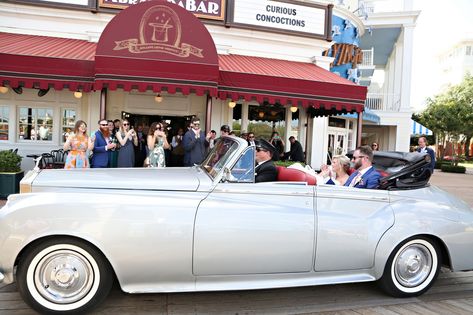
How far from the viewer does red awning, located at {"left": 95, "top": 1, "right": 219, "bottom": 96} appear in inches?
292

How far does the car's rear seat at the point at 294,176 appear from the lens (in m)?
3.55

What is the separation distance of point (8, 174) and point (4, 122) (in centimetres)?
321

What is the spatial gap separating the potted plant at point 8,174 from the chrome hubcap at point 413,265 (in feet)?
24.3

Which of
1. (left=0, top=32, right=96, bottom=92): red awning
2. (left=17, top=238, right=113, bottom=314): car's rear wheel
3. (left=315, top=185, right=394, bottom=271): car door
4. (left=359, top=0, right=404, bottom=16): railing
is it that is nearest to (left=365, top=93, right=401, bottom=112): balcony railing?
(left=359, top=0, right=404, bottom=16): railing

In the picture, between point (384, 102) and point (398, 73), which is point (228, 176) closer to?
point (398, 73)

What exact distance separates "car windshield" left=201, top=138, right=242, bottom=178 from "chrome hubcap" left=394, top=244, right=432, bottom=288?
1.97 metres

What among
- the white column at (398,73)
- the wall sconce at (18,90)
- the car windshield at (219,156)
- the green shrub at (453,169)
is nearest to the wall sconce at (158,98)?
the wall sconce at (18,90)

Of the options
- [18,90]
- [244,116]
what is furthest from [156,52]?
[244,116]

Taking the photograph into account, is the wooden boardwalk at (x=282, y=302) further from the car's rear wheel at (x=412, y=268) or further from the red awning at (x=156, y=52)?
the red awning at (x=156, y=52)

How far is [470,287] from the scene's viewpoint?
13.4ft

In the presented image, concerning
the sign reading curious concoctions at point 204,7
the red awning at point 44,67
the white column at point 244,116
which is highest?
the sign reading curious concoctions at point 204,7

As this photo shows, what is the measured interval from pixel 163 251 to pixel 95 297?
0.67 metres

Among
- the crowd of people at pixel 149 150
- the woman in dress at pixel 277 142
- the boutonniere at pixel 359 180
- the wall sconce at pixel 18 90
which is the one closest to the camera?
the boutonniere at pixel 359 180

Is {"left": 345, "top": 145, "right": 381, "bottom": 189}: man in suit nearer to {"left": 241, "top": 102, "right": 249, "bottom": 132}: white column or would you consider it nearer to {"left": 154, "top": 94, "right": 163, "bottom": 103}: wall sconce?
{"left": 154, "top": 94, "right": 163, "bottom": 103}: wall sconce
